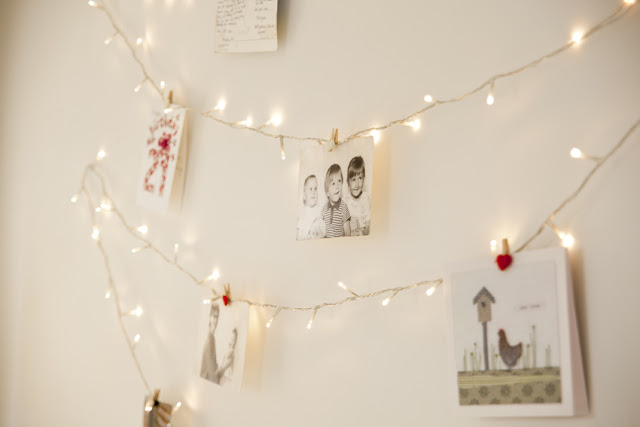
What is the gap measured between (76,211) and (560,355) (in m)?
1.40

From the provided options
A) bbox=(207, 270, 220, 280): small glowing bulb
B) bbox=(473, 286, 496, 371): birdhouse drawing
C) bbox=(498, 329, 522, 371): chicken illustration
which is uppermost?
bbox=(207, 270, 220, 280): small glowing bulb

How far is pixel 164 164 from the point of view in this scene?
6.01 feet

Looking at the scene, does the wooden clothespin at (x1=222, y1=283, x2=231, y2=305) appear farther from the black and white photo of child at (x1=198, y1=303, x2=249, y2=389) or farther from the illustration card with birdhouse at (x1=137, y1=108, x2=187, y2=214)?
the illustration card with birdhouse at (x1=137, y1=108, x2=187, y2=214)

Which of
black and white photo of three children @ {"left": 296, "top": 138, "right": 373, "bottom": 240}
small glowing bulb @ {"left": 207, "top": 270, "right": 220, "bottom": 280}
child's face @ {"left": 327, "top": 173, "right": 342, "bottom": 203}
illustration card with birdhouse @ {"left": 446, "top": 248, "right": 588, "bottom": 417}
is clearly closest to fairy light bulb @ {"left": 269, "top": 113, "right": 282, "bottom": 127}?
black and white photo of three children @ {"left": 296, "top": 138, "right": 373, "bottom": 240}

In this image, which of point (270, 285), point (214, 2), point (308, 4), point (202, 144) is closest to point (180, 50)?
point (214, 2)

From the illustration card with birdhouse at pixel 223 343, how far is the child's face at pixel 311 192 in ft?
→ 0.86

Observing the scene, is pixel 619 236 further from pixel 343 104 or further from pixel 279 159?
pixel 279 159

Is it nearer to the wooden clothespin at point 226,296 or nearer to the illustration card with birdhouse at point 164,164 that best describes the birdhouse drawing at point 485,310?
the wooden clothespin at point 226,296

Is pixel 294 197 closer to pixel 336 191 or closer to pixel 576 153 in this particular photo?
pixel 336 191

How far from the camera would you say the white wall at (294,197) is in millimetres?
1168

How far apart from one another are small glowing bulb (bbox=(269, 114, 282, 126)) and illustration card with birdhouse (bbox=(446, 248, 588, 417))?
0.56 m

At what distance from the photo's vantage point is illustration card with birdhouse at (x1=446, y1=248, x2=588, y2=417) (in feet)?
3.70

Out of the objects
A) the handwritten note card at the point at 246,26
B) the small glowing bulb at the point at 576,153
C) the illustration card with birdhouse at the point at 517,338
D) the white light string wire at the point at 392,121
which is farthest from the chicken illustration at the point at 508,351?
the handwritten note card at the point at 246,26

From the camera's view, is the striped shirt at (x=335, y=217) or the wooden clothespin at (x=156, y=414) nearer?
the striped shirt at (x=335, y=217)
